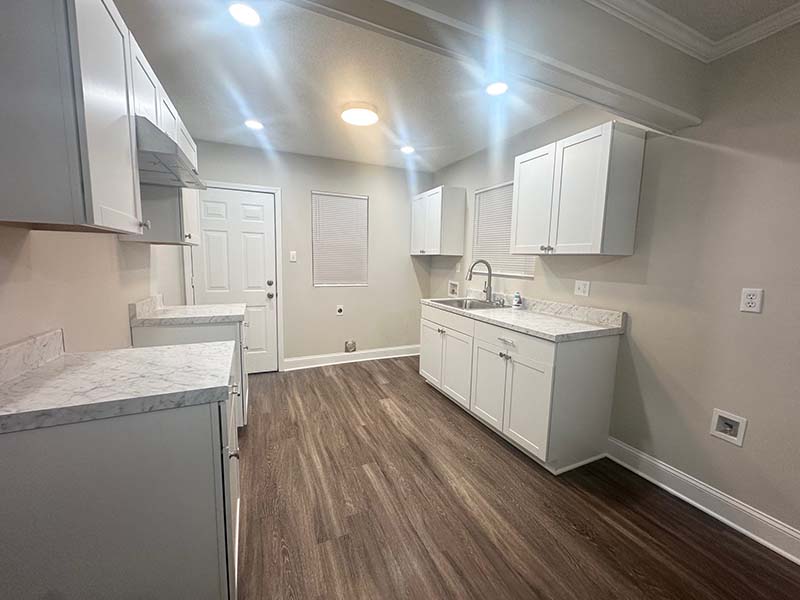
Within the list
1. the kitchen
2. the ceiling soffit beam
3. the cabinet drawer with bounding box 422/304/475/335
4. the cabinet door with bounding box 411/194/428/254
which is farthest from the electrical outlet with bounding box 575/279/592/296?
the cabinet door with bounding box 411/194/428/254

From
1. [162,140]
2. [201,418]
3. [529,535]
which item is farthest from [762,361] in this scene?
[162,140]

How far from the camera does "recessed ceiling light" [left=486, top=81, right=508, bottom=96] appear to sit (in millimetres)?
2164

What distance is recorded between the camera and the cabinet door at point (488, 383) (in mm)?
2398

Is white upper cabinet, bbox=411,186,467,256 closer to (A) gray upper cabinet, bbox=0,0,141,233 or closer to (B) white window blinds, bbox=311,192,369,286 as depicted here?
(B) white window blinds, bbox=311,192,369,286

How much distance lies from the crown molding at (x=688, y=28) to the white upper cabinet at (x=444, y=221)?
87.8 inches

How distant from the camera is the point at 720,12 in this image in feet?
4.92

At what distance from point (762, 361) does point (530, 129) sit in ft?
7.55

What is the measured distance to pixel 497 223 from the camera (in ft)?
11.1

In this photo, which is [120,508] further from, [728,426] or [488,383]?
[728,426]

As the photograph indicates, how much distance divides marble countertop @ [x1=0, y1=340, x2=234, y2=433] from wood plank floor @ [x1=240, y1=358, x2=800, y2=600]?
3.10 feet

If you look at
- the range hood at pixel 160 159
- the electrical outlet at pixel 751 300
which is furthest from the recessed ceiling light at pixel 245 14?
the electrical outlet at pixel 751 300

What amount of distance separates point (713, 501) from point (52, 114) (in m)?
3.21

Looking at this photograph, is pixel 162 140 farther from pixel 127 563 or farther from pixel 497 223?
pixel 497 223

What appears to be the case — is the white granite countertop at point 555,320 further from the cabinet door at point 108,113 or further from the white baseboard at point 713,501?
the cabinet door at point 108,113
